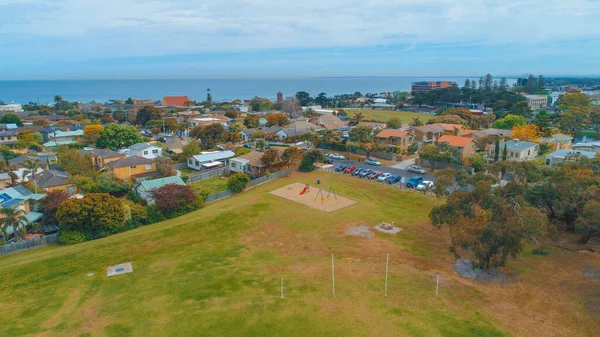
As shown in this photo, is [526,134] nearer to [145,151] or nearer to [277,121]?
[277,121]

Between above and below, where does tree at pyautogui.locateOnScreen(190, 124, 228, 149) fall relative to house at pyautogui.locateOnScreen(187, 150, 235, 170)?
above

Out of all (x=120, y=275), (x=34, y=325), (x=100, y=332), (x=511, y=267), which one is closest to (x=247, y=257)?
(x=120, y=275)

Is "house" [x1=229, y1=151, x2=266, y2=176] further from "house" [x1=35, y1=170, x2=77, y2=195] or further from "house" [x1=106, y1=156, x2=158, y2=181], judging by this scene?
"house" [x1=35, y1=170, x2=77, y2=195]

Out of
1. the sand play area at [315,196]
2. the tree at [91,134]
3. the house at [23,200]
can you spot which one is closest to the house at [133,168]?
the house at [23,200]

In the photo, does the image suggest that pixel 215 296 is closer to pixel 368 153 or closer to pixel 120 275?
pixel 120 275

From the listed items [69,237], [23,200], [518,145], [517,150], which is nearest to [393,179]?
[517,150]

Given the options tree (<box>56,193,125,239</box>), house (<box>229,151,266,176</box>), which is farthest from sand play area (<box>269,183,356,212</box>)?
tree (<box>56,193,125,239</box>)

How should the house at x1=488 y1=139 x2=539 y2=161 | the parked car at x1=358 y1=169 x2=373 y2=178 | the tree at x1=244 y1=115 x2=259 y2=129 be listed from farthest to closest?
1. the tree at x1=244 y1=115 x2=259 y2=129
2. the house at x1=488 y1=139 x2=539 y2=161
3. the parked car at x1=358 y1=169 x2=373 y2=178

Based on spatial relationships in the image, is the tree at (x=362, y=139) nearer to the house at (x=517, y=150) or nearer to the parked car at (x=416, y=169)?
the parked car at (x=416, y=169)
